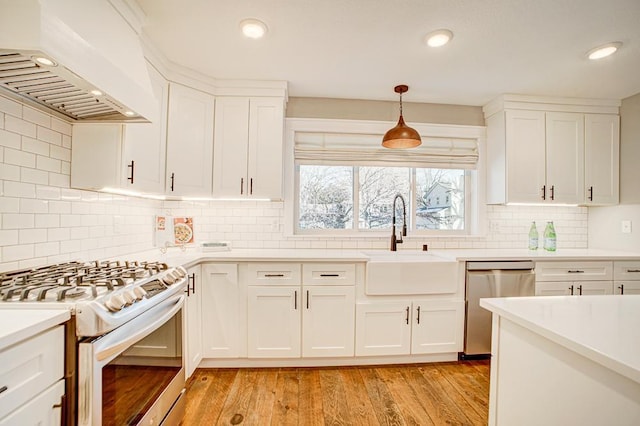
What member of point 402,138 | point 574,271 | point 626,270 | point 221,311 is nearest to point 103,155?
point 221,311

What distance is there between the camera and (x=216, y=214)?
2748 millimetres

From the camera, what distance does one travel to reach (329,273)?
89.6 inches

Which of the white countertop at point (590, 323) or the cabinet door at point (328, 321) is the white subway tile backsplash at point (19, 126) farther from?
the white countertop at point (590, 323)

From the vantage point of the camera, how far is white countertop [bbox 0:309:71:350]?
762mm

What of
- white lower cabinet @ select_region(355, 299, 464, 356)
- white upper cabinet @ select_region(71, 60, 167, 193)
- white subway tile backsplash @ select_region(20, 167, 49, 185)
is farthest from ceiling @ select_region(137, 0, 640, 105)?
white lower cabinet @ select_region(355, 299, 464, 356)

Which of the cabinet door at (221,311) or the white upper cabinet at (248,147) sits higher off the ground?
the white upper cabinet at (248,147)

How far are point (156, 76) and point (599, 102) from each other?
155 inches

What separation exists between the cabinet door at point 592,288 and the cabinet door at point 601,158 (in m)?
0.80

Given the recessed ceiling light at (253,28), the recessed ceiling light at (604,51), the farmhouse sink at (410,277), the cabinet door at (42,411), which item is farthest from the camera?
the farmhouse sink at (410,277)

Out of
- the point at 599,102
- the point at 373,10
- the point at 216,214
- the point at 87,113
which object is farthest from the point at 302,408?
the point at 599,102

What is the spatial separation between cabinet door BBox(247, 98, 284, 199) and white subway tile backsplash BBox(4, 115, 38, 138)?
1324 millimetres

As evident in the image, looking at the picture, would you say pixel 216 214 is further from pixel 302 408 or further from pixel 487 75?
pixel 487 75

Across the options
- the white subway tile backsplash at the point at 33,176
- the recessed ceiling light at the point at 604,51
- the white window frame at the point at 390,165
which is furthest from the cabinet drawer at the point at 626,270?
the white subway tile backsplash at the point at 33,176

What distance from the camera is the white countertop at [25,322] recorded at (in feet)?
2.50
